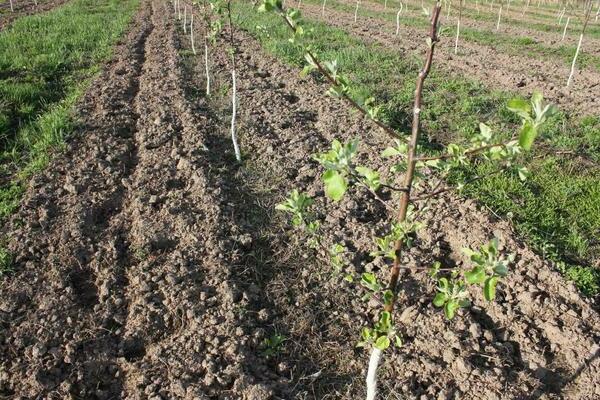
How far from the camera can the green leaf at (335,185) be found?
1.55 metres

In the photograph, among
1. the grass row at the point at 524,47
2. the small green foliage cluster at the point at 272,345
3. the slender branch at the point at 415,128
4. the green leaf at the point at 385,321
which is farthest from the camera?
the grass row at the point at 524,47

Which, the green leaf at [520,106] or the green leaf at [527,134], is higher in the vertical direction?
the green leaf at [520,106]

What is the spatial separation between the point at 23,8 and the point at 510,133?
2275 cm

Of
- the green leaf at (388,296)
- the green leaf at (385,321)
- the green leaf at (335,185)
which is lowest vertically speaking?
the green leaf at (385,321)

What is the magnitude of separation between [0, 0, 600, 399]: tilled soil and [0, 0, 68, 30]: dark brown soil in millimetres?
15228

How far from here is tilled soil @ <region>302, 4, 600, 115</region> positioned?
26.8ft

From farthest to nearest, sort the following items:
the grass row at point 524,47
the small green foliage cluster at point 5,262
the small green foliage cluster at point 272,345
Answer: the grass row at point 524,47 → the small green foliage cluster at point 5,262 → the small green foliage cluster at point 272,345

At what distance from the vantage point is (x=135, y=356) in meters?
3.35

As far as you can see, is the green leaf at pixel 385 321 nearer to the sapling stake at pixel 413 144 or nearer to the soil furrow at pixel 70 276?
the sapling stake at pixel 413 144

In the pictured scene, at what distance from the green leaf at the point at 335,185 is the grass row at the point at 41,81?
4404 mm

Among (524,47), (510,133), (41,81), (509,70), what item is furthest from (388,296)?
(524,47)

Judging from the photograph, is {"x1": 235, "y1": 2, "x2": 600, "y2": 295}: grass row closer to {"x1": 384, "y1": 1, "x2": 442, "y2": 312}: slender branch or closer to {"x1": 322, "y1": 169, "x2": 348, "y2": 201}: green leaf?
{"x1": 384, "y1": 1, "x2": 442, "y2": 312}: slender branch

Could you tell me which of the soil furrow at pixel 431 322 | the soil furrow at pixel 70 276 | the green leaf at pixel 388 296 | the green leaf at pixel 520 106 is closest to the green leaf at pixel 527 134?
the green leaf at pixel 520 106

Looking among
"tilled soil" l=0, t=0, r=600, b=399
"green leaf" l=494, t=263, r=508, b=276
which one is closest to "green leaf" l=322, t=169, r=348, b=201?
"green leaf" l=494, t=263, r=508, b=276
